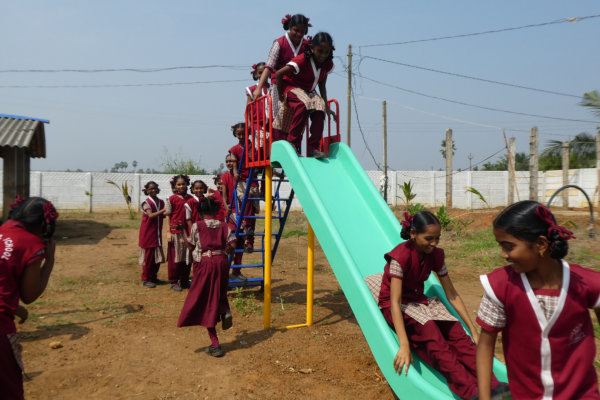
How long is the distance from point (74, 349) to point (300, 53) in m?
4.15

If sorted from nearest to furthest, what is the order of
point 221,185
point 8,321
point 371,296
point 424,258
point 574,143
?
point 8,321, point 424,258, point 371,296, point 221,185, point 574,143

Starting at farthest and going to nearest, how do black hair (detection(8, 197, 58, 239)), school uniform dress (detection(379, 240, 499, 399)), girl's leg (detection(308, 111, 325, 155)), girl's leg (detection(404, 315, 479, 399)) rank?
1. girl's leg (detection(308, 111, 325, 155))
2. school uniform dress (detection(379, 240, 499, 399))
3. girl's leg (detection(404, 315, 479, 399))
4. black hair (detection(8, 197, 58, 239))

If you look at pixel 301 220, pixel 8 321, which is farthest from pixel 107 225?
pixel 8 321

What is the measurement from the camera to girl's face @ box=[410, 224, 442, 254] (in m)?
2.86

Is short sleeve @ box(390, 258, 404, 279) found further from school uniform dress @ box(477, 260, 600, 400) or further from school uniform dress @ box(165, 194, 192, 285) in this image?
school uniform dress @ box(165, 194, 192, 285)

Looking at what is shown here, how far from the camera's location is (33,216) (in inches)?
94.0

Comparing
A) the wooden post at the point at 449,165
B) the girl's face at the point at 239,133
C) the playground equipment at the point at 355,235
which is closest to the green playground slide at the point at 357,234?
the playground equipment at the point at 355,235

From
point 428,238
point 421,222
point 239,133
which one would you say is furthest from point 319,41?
point 428,238

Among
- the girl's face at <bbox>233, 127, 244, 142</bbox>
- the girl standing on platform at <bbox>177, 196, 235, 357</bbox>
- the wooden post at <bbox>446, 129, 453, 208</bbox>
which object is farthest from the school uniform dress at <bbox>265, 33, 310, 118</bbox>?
the wooden post at <bbox>446, 129, 453, 208</bbox>

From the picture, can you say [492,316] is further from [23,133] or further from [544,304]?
[23,133]

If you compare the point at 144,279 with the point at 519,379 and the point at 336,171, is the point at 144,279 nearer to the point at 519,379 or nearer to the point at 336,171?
the point at 336,171

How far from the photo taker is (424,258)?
3.04 metres

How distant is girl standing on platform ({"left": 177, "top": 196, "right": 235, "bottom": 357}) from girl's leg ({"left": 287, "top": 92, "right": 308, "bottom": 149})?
1271 mm

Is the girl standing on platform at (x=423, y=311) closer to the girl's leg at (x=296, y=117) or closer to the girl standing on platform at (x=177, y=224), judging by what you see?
the girl's leg at (x=296, y=117)
